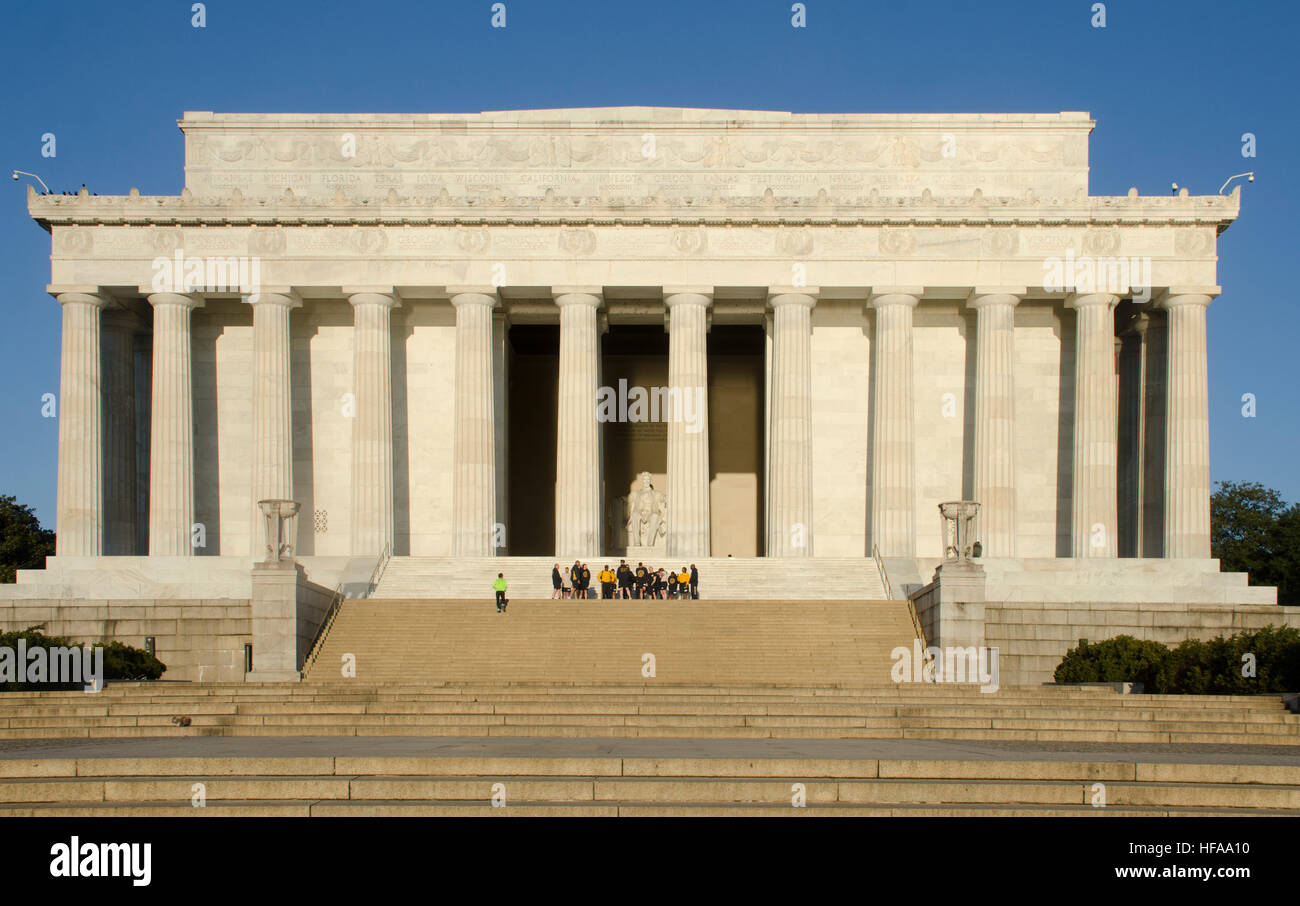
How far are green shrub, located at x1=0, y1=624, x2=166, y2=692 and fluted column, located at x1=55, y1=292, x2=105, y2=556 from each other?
14.2 m

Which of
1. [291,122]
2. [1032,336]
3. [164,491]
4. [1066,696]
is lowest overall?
[1066,696]

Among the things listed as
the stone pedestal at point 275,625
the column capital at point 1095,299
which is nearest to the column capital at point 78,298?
the stone pedestal at point 275,625

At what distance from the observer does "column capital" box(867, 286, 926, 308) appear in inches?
2026

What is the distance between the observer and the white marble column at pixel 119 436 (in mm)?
51969

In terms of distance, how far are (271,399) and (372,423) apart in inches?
144

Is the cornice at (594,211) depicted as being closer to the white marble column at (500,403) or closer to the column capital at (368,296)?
the column capital at (368,296)

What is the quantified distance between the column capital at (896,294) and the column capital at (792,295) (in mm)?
2163

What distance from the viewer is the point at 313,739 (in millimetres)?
22094

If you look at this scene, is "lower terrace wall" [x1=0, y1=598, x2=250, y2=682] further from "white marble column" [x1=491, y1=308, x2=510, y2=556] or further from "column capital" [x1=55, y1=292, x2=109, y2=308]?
"column capital" [x1=55, y1=292, x2=109, y2=308]

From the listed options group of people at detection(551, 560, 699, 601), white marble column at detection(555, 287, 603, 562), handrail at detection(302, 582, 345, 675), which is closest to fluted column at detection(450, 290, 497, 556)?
white marble column at detection(555, 287, 603, 562)

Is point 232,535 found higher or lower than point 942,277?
lower

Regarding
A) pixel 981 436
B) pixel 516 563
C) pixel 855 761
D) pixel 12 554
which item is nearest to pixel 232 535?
pixel 516 563

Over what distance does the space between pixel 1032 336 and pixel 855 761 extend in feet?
132
